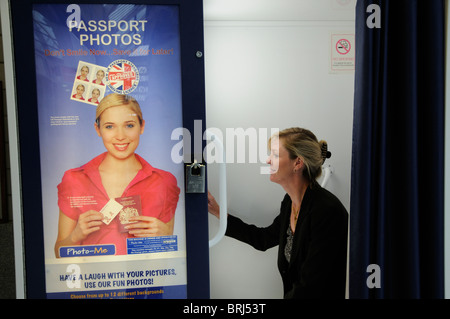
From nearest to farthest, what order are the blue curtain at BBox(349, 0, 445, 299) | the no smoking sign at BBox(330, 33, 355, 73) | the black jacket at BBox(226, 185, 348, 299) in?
the blue curtain at BBox(349, 0, 445, 299)
the black jacket at BBox(226, 185, 348, 299)
the no smoking sign at BBox(330, 33, 355, 73)

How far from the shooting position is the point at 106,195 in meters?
1.54

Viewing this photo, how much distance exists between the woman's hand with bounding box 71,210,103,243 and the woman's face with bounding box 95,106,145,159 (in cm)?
28

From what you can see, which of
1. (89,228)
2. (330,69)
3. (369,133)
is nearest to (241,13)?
(330,69)

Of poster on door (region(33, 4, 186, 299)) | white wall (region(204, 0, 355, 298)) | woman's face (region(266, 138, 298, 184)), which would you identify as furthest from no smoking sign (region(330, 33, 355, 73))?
poster on door (region(33, 4, 186, 299))

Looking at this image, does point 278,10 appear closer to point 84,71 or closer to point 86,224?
point 84,71

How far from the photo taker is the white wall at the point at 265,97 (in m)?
2.19

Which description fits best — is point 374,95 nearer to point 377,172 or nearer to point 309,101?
point 377,172

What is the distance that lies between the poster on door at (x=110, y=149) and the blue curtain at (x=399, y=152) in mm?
790

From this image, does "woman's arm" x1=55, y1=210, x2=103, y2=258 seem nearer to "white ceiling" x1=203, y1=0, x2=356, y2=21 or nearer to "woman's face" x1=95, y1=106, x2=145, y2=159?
"woman's face" x1=95, y1=106, x2=145, y2=159

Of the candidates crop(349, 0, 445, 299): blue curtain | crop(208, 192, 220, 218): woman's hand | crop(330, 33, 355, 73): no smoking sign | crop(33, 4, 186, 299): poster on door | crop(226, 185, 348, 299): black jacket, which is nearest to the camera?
crop(349, 0, 445, 299): blue curtain

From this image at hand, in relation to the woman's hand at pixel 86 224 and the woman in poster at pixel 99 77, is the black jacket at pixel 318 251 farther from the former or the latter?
the woman in poster at pixel 99 77

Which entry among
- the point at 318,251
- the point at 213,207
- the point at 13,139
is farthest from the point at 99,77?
the point at 318,251

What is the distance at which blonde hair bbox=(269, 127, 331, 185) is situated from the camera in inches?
85.6

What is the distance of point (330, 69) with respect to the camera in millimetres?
2264
